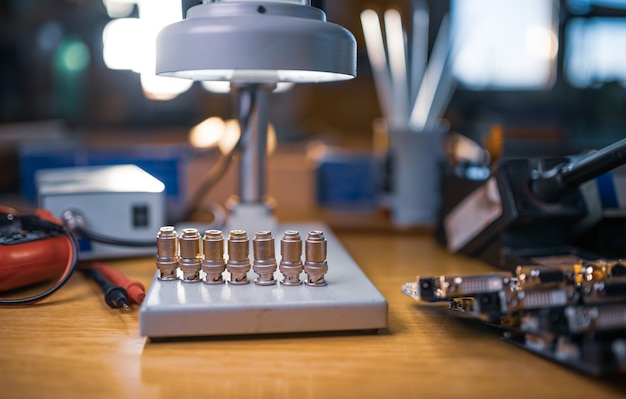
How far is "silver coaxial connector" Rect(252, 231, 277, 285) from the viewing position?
0.56m

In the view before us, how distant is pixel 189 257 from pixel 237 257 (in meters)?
0.04

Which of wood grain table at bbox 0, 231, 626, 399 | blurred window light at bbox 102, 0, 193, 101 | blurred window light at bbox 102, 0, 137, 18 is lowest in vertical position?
wood grain table at bbox 0, 231, 626, 399

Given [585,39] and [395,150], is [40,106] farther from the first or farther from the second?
[585,39]

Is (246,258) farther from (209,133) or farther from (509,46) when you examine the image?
(509,46)

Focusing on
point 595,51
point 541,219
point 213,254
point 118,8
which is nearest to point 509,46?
point 595,51

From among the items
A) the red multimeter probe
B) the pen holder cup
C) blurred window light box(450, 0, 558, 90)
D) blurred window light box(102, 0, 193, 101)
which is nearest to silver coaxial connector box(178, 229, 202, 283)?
the red multimeter probe

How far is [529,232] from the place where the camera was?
73 centimetres

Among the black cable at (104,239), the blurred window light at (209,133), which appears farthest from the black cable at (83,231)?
the blurred window light at (209,133)

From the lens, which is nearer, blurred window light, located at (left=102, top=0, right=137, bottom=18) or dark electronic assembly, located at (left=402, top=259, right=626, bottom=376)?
dark electronic assembly, located at (left=402, top=259, right=626, bottom=376)

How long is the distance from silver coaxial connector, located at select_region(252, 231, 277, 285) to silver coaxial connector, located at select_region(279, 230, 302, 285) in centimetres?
1

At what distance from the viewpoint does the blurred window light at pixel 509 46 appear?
2.40 metres

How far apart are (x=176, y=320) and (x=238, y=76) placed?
0.28m

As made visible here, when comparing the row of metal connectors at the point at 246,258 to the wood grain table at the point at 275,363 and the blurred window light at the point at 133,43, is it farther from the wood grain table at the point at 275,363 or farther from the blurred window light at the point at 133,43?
the blurred window light at the point at 133,43

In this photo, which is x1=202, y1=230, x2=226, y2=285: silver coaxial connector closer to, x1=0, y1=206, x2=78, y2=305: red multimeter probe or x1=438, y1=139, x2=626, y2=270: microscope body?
x1=0, y1=206, x2=78, y2=305: red multimeter probe
